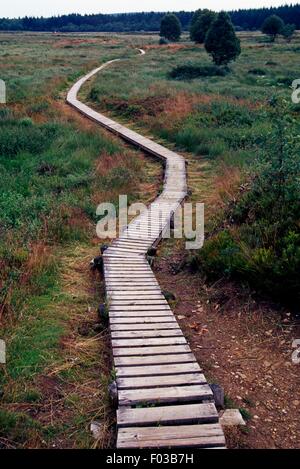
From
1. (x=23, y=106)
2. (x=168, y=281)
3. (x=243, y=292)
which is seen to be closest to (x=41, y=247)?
(x=168, y=281)

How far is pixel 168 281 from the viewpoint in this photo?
7.64m

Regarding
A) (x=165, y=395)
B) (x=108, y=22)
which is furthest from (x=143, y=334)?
(x=108, y=22)

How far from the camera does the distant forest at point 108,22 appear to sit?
5012 inches

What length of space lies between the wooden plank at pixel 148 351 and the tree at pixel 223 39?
3803 cm

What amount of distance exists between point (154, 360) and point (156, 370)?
0.19 meters

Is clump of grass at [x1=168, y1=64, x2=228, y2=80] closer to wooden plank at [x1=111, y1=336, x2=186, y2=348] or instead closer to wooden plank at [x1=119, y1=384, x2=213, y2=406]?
wooden plank at [x1=111, y1=336, x2=186, y2=348]

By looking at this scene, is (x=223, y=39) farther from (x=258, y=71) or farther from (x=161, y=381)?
(x=161, y=381)

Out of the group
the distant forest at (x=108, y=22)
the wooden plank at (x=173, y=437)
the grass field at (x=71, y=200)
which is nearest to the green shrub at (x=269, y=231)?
the grass field at (x=71, y=200)

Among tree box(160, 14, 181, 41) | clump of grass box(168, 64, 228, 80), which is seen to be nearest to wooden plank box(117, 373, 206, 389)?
clump of grass box(168, 64, 228, 80)

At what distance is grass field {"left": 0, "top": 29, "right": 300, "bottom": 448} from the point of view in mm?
4781

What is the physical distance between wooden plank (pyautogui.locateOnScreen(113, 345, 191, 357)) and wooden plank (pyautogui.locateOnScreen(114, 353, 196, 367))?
0.06 m

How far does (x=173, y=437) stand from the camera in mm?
4055
